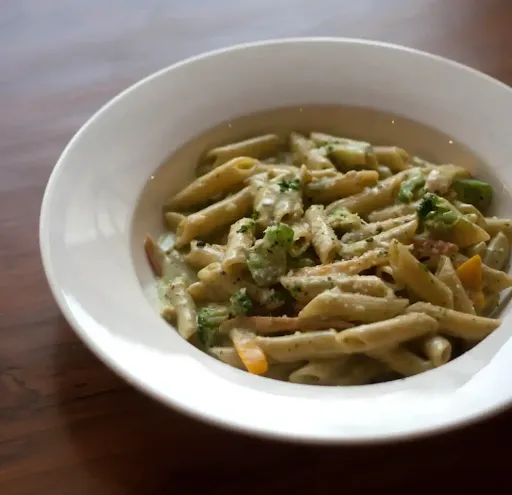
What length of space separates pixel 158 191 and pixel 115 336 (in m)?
0.56

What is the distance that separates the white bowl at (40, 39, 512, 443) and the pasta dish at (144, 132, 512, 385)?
0.09 meters

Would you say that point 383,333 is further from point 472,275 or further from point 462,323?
point 472,275

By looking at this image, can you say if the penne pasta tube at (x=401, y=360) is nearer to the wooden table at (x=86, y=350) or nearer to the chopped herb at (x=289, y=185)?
the wooden table at (x=86, y=350)

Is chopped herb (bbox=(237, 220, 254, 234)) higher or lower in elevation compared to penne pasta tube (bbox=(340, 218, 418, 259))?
lower

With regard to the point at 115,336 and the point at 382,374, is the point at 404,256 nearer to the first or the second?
the point at 382,374

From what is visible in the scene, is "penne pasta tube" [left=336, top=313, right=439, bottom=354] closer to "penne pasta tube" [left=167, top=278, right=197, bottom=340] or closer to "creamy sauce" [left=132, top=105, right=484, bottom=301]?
"penne pasta tube" [left=167, top=278, right=197, bottom=340]

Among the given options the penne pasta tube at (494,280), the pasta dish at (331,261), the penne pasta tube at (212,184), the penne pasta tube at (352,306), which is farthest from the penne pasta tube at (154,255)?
the penne pasta tube at (494,280)

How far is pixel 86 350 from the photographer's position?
1.42 meters

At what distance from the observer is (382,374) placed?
143 centimetres

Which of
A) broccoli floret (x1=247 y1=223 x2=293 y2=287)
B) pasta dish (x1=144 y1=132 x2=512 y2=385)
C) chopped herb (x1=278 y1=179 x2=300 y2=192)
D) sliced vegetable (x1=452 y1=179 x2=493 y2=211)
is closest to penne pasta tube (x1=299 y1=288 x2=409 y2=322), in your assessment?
pasta dish (x1=144 y1=132 x2=512 y2=385)

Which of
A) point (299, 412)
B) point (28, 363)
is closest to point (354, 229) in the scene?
point (299, 412)

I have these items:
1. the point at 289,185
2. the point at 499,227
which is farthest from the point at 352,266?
the point at 499,227

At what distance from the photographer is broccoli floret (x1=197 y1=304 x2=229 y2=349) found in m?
1.47

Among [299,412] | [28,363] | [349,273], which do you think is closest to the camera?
[299,412]
